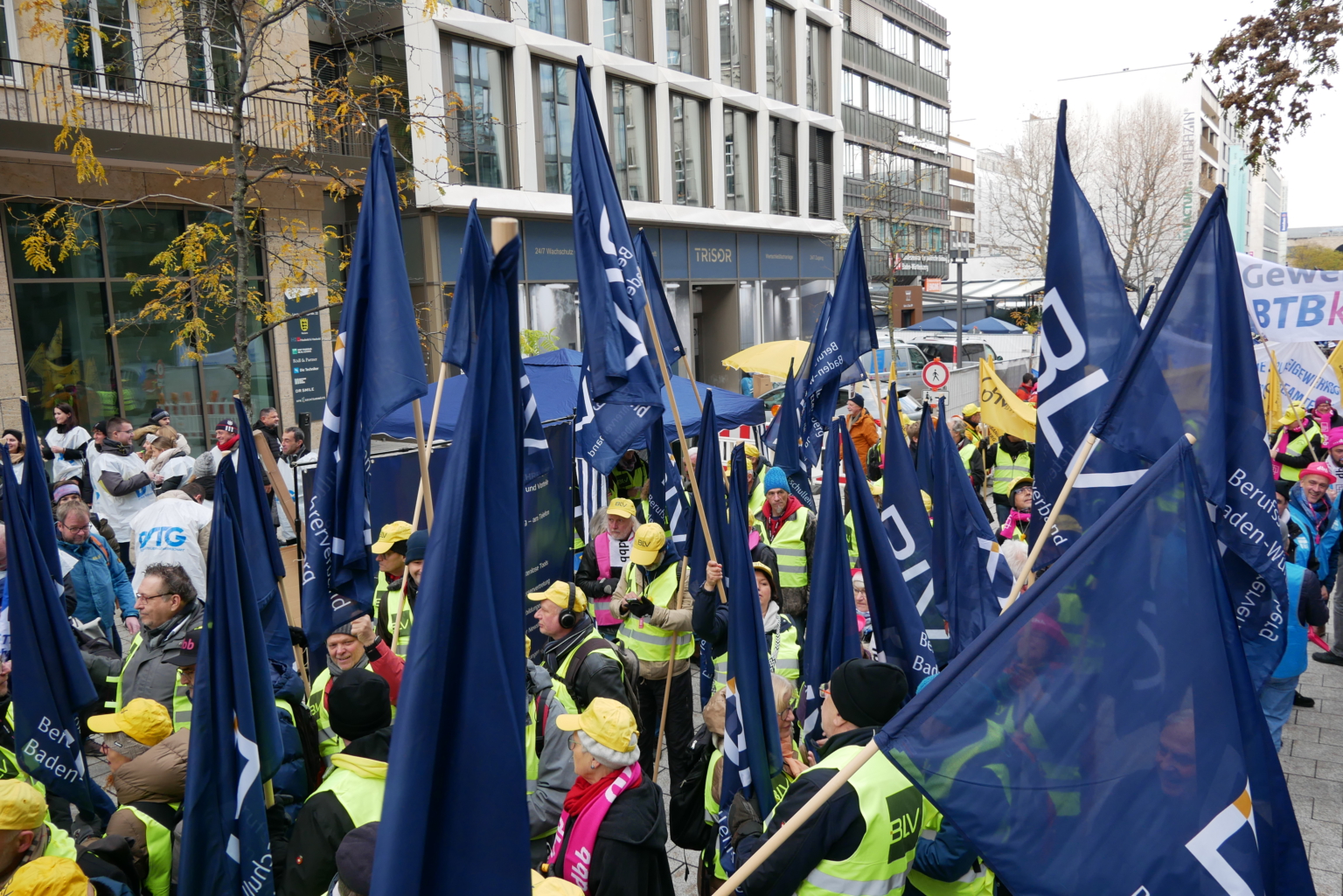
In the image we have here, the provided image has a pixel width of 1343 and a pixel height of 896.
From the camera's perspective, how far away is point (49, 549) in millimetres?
5680

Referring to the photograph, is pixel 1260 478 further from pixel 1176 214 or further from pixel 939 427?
pixel 1176 214

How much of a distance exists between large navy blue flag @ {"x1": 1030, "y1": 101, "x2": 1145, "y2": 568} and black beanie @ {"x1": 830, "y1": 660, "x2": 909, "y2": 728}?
113 centimetres

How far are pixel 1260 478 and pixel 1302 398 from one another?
9.06m

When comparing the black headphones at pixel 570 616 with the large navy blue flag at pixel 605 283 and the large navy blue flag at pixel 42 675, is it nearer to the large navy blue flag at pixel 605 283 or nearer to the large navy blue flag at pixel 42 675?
the large navy blue flag at pixel 605 283

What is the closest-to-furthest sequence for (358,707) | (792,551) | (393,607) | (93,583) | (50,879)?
(50,879) < (358,707) < (393,607) < (93,583) < (792,551)

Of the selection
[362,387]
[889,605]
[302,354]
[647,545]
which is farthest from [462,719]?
[302,354]

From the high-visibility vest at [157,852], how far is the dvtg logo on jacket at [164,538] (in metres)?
3.89

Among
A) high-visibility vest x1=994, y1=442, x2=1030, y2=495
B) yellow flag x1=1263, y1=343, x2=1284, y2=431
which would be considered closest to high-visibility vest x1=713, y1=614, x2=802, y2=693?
high-visibility vest x1=994, y1=442, x2=1030, y2=495

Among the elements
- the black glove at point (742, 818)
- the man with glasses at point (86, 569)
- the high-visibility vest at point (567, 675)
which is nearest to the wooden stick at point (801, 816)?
the black glove at point (742, 818)

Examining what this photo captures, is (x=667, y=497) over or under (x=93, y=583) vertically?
over

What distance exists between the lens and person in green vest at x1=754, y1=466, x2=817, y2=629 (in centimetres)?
747

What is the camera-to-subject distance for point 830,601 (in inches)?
205

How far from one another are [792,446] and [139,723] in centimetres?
627

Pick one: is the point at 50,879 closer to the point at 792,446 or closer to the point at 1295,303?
the point at 792,446
